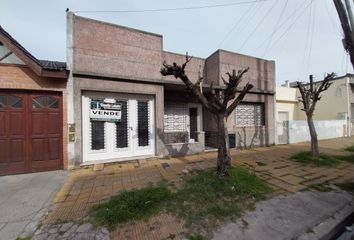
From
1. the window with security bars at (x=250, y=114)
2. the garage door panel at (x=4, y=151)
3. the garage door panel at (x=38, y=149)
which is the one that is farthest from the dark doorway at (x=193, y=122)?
the garage door panel at (x=4, y=151)

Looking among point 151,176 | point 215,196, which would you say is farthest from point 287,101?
point 215,196

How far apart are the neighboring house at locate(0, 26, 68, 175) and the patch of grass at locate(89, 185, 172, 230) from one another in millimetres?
3564

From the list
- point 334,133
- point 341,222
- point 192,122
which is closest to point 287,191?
point 341,222

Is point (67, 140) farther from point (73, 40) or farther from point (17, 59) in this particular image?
point (73, 40)

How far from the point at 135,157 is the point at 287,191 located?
499cm

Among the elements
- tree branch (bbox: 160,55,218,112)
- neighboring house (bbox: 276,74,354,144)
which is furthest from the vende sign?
neighboring house (bbox: 276,74,354,144)

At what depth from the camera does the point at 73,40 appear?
6402mm

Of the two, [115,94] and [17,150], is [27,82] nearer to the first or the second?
[17,150]

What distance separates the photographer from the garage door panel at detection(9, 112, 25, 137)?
19.1 feet

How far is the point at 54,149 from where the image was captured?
619 cm

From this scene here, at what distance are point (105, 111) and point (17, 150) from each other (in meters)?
2.79

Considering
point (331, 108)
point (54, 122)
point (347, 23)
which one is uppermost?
point (347, 23)

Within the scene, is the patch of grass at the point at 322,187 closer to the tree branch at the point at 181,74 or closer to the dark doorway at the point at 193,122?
the tree branch at the point at 181,74

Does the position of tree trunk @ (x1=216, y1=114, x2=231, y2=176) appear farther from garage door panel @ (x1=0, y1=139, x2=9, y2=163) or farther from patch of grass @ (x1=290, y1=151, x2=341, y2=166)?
garage door panel @ (x1=0, y1=139, x2=9, y2=163)
